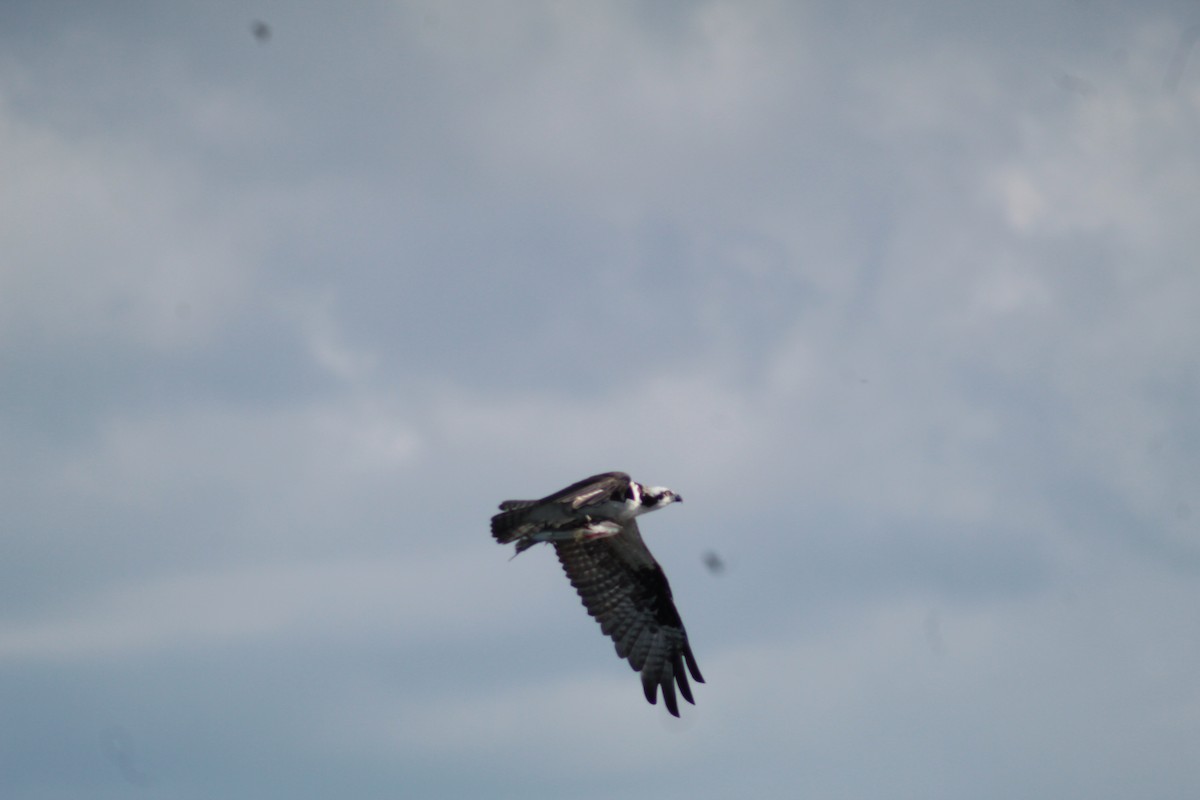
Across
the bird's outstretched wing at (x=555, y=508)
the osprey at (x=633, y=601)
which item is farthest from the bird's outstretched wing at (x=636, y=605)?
the bird's outstretched wing at (x=555, y=508)

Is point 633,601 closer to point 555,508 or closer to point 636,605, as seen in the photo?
point 636,605

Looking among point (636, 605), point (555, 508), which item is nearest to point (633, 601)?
point (636, 605)

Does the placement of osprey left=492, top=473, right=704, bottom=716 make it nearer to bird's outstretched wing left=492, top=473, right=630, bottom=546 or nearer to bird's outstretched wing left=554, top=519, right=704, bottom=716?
bird's outstretched wing left=554, top=519, right=704, bottom=716

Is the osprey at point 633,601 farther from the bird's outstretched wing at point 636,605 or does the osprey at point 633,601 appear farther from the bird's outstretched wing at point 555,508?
the bird's outstretched wing at point 555,508

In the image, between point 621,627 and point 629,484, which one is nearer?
point 629,484

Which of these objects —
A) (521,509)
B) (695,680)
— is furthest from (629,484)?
(695,680)

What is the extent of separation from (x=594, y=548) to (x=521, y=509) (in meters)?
4.15

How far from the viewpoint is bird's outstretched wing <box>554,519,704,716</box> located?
2667 cm

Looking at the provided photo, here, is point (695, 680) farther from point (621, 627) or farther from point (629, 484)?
point (629, 484)

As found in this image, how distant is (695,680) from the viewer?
2678 centimetres

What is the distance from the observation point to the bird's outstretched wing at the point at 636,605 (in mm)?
26672

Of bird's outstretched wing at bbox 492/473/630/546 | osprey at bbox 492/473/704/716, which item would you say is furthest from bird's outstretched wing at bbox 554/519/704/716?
bird's outstretched wing at bbox 492/473/630/546

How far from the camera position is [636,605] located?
2708cm

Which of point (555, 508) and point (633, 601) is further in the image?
point (633, 601)
